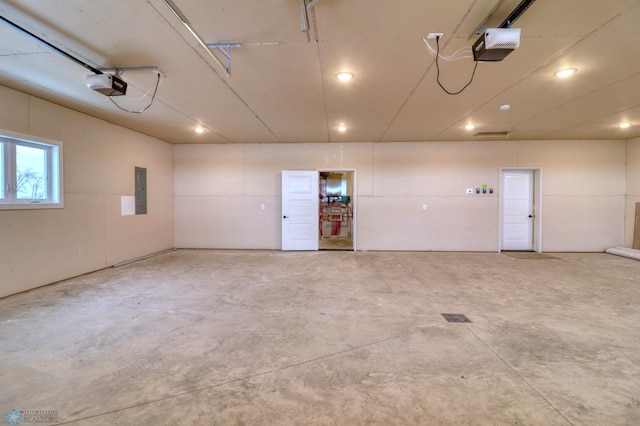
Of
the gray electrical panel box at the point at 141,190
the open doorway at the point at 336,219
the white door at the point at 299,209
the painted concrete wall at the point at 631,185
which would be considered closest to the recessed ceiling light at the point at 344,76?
the white door at the point at 299,209

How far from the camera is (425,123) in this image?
522cm

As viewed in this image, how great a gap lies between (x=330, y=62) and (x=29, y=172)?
452 centimetres

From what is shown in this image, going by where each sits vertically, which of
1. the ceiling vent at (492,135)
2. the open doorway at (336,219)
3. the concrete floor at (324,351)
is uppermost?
the ceiling vent at (492,135)

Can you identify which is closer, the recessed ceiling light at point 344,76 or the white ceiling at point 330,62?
the white ceiling at point 330,62

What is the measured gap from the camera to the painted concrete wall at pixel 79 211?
3.71m

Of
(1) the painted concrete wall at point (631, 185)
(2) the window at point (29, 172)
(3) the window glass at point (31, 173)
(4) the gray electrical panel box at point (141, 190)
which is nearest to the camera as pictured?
(2) the window at point (29, 172)

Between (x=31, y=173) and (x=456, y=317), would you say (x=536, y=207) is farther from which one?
(x=31, y=173)

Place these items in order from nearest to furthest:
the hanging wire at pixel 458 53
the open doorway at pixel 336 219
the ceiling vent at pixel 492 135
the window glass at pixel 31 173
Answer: the hanging wire at pixel 458 53, the window glass at pixel 31 173, the ceiling vent at pixel 492 135, the open doorway at pixel 336 219

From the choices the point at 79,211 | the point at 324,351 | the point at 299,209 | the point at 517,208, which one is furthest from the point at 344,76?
the point at 517,208

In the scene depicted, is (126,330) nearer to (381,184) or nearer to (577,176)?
(381,184)

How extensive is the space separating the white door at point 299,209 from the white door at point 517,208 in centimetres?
472

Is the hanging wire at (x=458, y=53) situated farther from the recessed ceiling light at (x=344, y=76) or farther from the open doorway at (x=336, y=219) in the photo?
the open doorway at (x=336, y=219)

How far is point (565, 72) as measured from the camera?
125 inches

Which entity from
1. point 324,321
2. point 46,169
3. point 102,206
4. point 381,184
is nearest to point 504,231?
point 381,184
